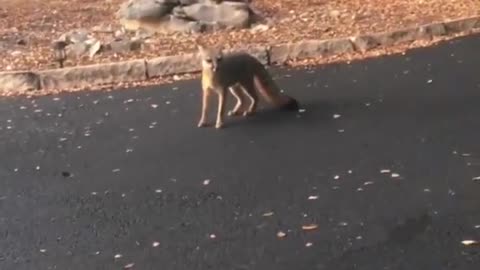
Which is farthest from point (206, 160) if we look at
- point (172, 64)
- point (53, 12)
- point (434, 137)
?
point (53, 12)

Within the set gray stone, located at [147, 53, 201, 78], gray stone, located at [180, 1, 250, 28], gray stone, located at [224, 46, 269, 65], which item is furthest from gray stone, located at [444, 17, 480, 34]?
gray stone, located at [147, 53, 201, 78]

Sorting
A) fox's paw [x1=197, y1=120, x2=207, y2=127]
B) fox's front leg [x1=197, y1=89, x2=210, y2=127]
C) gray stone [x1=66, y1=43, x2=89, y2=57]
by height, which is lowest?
gray stone [x1=66, y1=43, x2=89, y2=57]

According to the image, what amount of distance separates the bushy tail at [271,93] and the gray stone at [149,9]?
499 centimetres

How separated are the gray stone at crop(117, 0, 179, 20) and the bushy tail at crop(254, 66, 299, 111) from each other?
499 cm

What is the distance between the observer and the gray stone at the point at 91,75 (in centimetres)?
1042

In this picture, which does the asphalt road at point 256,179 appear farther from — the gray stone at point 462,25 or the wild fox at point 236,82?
the gray stone at point 462,25

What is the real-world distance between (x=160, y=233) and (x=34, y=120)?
3682mm

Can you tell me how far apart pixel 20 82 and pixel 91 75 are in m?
0.80

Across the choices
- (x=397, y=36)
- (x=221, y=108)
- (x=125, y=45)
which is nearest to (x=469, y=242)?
(x=221, y=108)

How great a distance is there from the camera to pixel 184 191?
21.1 feet

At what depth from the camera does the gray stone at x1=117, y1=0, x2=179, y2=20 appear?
1306 cm

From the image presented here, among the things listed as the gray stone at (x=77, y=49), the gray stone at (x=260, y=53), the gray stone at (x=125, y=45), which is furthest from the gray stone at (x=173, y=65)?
the gray stone at (x=77, y=49)

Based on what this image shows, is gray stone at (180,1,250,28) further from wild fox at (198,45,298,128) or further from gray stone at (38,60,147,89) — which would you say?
wild fox at (198,45,298,128)

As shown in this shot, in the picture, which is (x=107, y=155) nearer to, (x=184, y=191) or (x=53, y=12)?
(x=184, y=191)
